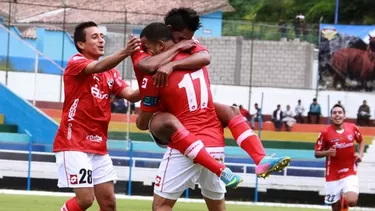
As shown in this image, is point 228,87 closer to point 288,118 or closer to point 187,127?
point 288,118

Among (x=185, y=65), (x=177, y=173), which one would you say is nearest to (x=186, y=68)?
(x=185, y=65)

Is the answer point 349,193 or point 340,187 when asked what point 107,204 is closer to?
point 349,193

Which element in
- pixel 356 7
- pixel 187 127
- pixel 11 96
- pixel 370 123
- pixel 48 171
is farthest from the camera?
pixel 356 7

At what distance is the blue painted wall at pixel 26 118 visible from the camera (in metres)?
23.9

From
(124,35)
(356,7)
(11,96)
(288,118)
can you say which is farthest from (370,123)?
(356,7)

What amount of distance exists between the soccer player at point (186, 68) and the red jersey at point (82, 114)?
3.88 feet

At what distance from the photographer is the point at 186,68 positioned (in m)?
7.84

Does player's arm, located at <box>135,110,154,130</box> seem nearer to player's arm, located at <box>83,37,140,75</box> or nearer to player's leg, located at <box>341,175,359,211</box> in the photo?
player's arm, located at <box>83,37,140,75</box>

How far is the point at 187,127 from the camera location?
7.93 meters

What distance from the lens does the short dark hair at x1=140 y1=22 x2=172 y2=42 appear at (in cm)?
775

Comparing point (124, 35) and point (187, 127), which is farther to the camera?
point (124, 35)

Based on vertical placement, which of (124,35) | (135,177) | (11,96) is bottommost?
(135,177)

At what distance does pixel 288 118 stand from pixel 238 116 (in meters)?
20.4

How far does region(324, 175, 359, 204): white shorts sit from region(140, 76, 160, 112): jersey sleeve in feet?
23.4
